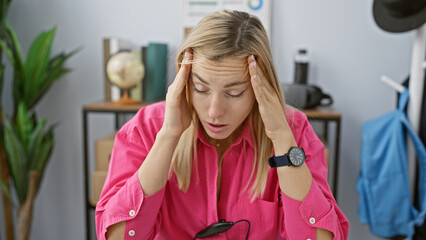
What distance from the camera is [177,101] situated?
1.03 metres

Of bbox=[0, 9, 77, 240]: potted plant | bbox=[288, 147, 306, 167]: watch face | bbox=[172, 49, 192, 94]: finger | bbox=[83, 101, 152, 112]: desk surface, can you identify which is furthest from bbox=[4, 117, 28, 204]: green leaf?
bbox=[288, 147, 306, 167]: watch face

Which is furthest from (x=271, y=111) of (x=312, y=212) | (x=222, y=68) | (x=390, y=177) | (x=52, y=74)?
(x=52, y=74)

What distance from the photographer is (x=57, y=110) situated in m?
2.40

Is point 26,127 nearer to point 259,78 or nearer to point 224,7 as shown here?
point 224,7

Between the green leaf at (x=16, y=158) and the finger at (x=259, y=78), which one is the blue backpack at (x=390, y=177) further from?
the green leaf at (x=16, y=158)

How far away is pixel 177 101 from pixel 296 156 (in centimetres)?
34

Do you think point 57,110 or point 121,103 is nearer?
point 121,103

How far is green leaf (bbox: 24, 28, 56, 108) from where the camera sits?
203 centimetres

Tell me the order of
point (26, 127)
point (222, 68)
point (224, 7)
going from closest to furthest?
1. point (222, 68)
2. point (26, 127)
3. point (224, 7)

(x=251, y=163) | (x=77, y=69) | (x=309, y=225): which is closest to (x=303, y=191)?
(x=309, y=225)

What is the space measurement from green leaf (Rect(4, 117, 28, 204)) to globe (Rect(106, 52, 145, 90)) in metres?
0.55

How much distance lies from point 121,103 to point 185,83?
1075 mm

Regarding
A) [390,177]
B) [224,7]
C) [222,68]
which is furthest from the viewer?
[224,7]

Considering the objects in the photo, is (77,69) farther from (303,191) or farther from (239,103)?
(303,191)
